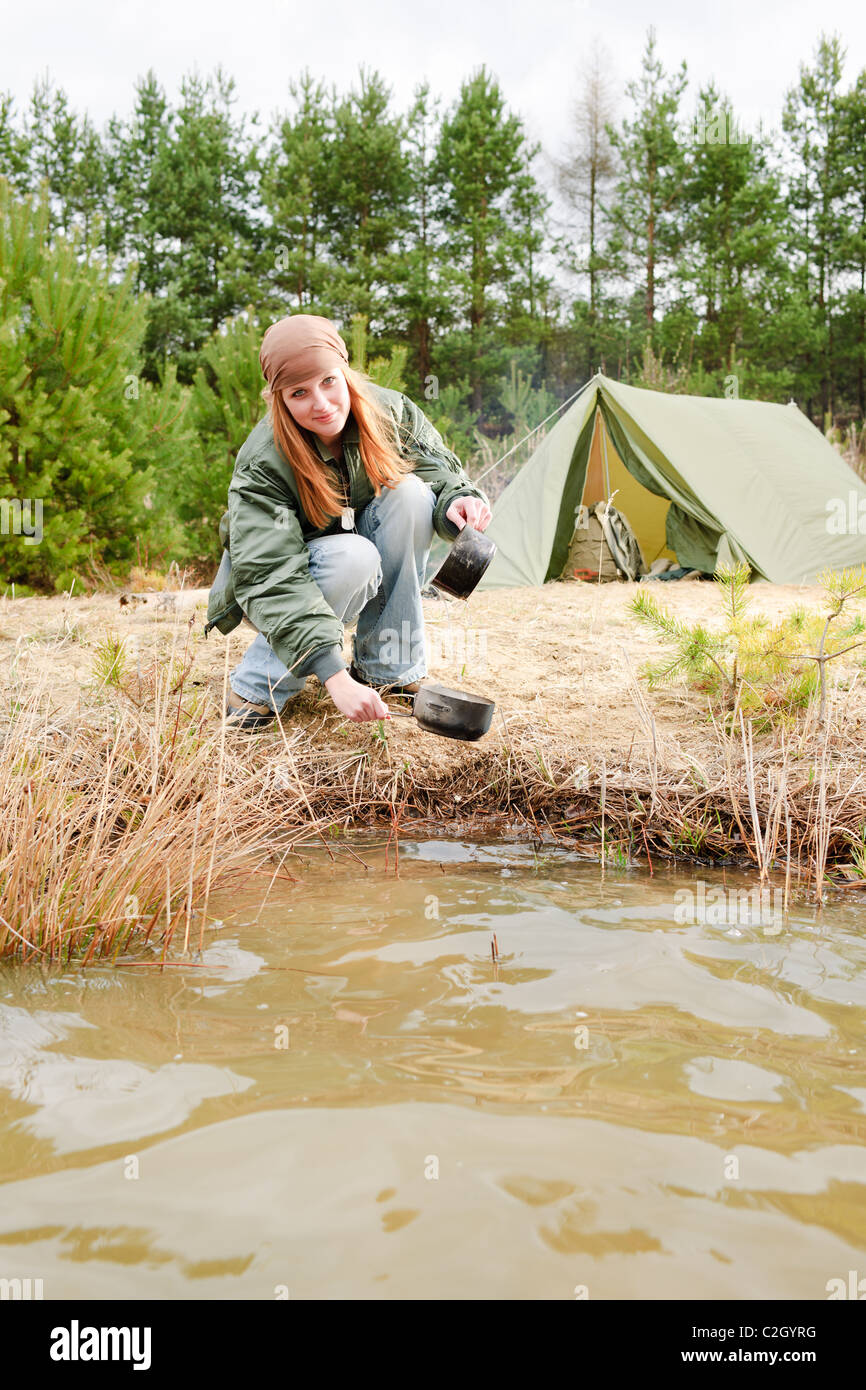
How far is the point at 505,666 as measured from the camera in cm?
357

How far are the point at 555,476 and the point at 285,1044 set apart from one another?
5522 mm

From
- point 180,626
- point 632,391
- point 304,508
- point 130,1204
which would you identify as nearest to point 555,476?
point 632,391

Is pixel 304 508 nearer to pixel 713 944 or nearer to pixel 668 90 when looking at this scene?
pixel 713 944

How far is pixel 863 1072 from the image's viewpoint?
4.27 feet

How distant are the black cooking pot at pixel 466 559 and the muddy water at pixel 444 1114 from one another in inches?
44.6

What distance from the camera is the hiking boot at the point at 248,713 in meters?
2.71

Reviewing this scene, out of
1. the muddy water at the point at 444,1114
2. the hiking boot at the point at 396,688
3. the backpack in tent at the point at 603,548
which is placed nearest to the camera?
the muddy water at the point at 444,1114

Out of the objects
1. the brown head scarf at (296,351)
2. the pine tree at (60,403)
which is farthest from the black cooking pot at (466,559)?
the pine tree at (60,403)

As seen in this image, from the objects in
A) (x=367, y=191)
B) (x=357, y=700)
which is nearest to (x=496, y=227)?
(x=367, y=191)

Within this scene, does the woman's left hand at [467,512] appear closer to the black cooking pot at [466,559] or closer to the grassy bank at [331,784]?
the black cooking pot at [466,559]

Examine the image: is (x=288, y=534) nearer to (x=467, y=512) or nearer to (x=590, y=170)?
(x=467, y=512)

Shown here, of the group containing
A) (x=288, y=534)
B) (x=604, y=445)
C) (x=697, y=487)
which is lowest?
(x=288, y=534)

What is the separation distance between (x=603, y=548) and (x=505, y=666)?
11.1 feet

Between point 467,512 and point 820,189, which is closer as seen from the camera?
point 467,512
